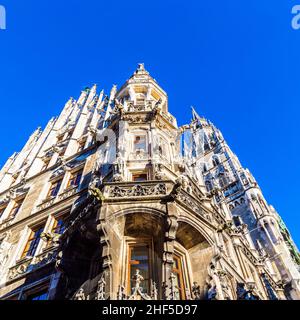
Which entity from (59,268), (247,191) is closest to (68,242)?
(59,268)

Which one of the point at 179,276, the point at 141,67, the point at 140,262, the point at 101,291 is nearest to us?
the point at 101,291

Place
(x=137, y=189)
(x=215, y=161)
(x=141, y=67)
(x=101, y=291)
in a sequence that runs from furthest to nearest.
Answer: (x=215, y=161)
(x=141, y=67)
(x=137, y=189)
(x=101, y=291)

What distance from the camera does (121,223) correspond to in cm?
1075

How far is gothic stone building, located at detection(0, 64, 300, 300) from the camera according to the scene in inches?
400

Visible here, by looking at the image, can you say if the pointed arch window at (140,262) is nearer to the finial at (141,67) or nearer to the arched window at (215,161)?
the finial at (141,67)

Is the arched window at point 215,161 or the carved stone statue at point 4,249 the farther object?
the arched window at point 215,161

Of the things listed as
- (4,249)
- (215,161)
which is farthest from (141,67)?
(215,161)

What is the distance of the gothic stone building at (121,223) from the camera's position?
33.3 feet

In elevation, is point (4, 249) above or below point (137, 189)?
above

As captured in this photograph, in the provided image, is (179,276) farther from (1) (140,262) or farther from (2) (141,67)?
(2) (141,67)

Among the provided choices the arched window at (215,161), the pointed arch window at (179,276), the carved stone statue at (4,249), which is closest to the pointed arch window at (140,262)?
the pointed arch window at (179,276)

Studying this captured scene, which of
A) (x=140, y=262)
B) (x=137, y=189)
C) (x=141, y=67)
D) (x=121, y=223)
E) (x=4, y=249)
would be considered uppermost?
(x=141, y=67)

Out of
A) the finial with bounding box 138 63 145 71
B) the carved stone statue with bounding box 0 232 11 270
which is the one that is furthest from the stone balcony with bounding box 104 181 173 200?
the finial with bounding box 138 63 145 71
